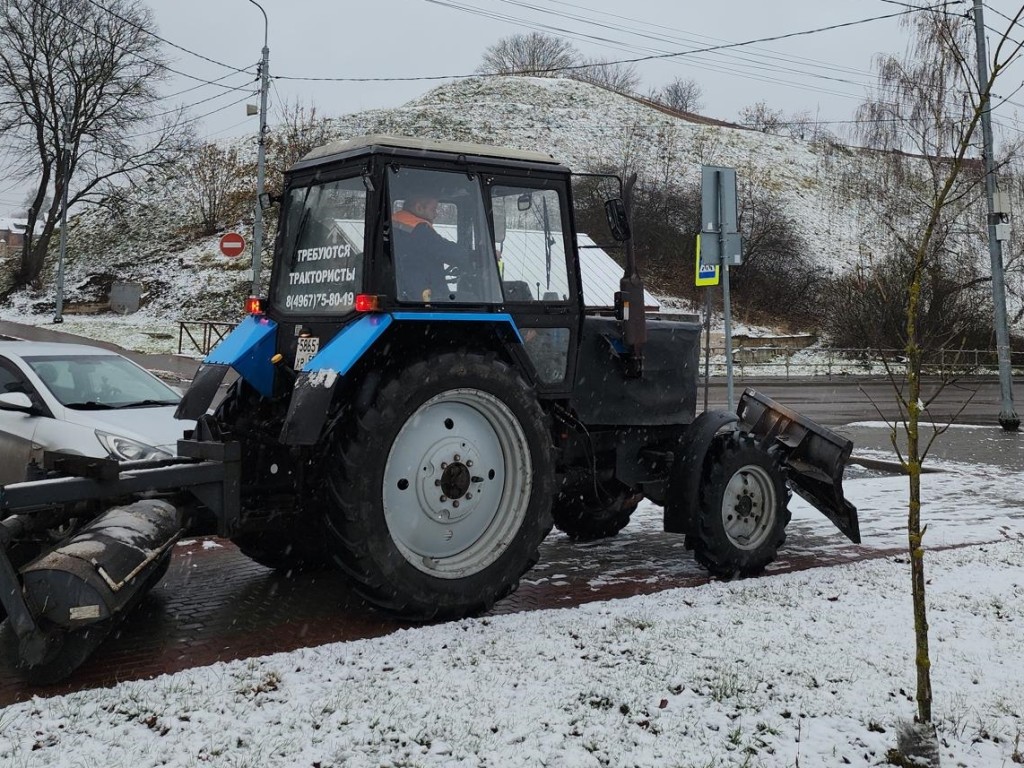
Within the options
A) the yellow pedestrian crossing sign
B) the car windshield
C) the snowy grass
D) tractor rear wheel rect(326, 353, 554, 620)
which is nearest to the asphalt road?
the yellow pedestrian crossing sign

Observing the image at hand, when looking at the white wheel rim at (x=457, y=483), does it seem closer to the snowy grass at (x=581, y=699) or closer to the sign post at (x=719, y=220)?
the snowy grass at (x=581, y=699)

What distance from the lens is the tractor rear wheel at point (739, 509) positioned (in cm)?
598

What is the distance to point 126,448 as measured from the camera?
7.02m

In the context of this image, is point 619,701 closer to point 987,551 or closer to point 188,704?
point 188,704

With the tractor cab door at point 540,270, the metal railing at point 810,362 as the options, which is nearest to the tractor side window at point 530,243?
the tractor cab door at point 540,270

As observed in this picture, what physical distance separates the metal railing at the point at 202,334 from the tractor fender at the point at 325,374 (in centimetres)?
2256

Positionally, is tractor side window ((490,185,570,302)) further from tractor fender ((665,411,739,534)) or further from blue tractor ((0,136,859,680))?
tractor fender ((665,411,739,534))

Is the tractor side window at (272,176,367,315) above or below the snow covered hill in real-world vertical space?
below

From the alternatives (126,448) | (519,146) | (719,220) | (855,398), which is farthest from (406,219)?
(519,146)

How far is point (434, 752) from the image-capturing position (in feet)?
11.2

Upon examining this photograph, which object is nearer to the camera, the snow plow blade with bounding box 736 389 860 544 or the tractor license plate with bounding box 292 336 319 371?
the tractor license plate with bounding box 292 336 319 371

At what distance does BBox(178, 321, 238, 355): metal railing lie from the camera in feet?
90.5

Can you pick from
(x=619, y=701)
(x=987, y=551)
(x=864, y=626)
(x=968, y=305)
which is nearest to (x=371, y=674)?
(x=619, y=701)

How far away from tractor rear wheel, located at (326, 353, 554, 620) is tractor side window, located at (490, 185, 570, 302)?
693mm
